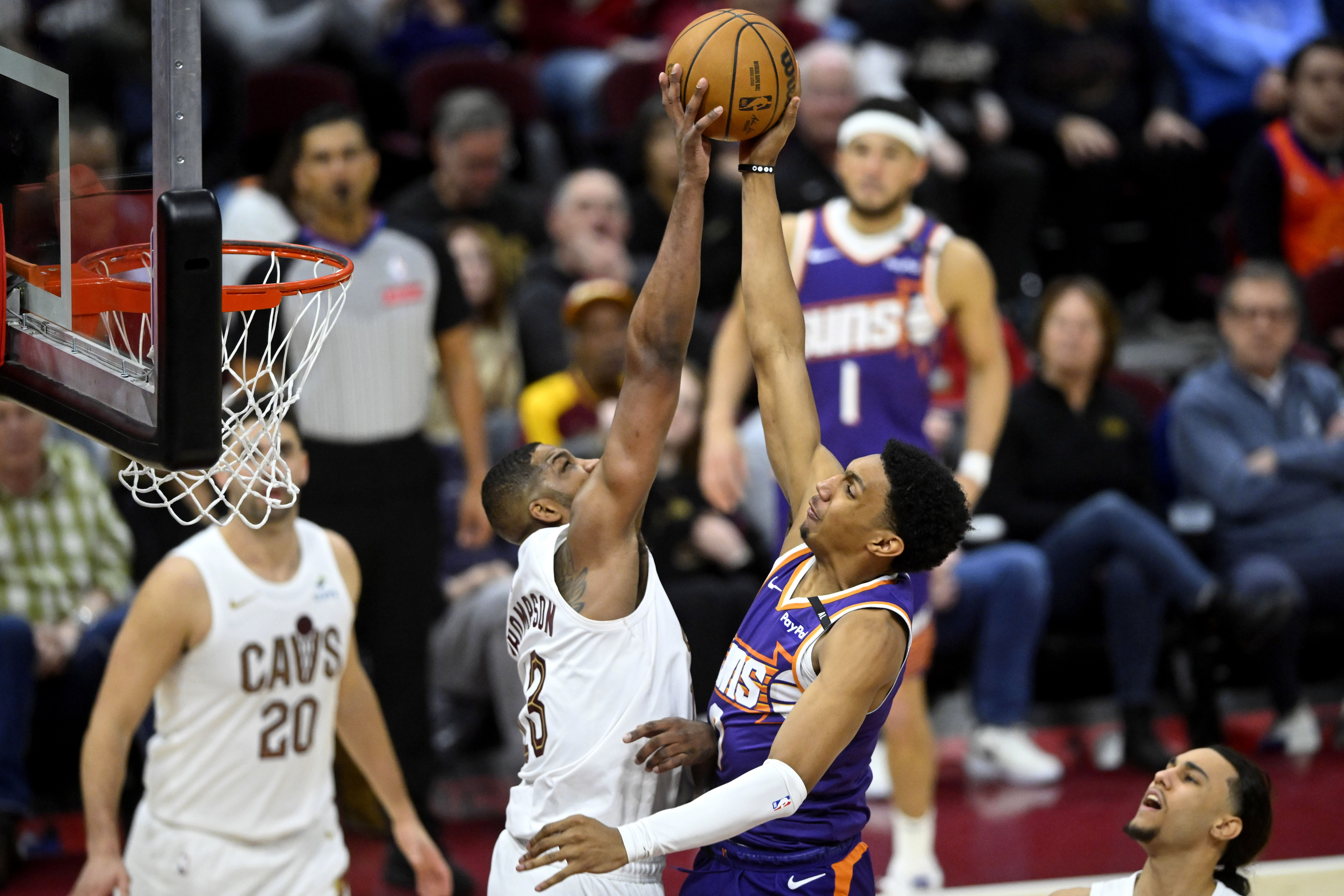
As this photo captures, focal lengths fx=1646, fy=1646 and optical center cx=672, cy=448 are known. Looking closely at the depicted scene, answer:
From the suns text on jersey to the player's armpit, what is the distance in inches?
20.9

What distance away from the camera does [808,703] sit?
10.1ft

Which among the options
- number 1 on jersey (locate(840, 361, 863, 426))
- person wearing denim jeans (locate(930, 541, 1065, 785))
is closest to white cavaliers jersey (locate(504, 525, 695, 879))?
number 1 on jersey (locate(840, 361, 863, 426))

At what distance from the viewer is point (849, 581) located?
3291 millimetres

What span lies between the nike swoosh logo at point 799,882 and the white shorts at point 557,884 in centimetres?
28

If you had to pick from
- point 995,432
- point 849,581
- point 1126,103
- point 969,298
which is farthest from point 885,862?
point 1126,103

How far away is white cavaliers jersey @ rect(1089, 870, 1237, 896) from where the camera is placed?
370 centimetres

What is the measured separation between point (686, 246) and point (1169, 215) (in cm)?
632

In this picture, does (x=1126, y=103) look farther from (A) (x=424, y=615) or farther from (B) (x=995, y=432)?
(A) (x=424, y=615)

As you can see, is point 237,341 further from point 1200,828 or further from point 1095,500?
point 1095,500

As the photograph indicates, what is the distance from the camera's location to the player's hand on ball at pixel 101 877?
3734 mm

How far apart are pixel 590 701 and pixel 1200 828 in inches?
55.9

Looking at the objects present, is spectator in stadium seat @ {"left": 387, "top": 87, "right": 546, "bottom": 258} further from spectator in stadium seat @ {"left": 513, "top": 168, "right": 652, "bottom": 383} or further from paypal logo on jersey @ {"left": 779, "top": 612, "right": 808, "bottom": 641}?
paypal logo on jersey @ {"left": 779, "top": 612, "right": 808, "bottom": 641}

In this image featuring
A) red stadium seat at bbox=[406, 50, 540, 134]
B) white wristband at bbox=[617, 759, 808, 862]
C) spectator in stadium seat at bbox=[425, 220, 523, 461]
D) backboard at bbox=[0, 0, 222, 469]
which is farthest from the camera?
red stadium seat at bbox=[406, 50, 540, 134]

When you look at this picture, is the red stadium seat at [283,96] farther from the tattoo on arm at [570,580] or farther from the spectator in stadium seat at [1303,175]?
the tattoo on arm at [570,580]
